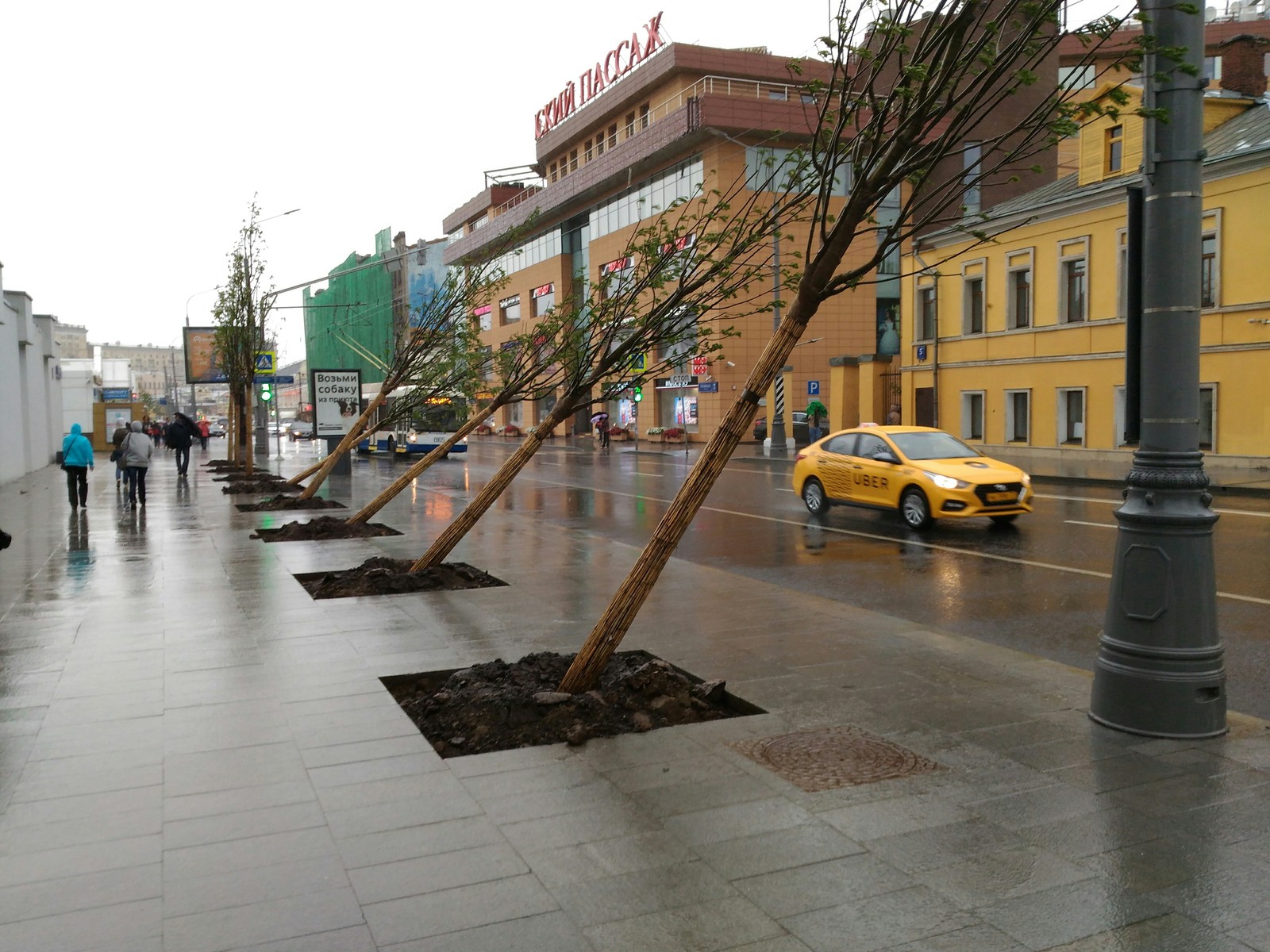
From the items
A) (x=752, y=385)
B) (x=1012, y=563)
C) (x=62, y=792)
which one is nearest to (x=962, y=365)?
(x=1012, y=563)

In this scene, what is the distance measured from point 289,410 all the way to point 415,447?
153 m

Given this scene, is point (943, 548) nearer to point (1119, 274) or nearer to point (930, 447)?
point (930, 447)

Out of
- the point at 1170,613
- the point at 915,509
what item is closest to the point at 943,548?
the point at 915,509

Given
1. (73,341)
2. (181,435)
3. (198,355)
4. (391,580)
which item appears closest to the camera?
(391,580)

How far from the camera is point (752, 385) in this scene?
5934 mm

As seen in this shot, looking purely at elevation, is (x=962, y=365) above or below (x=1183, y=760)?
above

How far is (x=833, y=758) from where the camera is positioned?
5.15 m

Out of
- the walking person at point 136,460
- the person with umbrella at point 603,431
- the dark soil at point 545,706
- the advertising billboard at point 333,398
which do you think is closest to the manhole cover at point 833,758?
the dark soil at point 545,706

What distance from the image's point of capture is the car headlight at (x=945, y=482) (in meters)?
15.2

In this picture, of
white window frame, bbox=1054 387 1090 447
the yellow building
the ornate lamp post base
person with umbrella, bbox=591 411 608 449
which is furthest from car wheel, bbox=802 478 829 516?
person with umbrella, bbox=591 411 608 449

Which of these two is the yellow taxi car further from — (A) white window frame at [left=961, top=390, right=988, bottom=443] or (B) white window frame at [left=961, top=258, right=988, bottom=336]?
(A) white window frame at [left=961, top=390, right=988, bottom=443]

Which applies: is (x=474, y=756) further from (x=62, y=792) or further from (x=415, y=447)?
(x=415, y=447)

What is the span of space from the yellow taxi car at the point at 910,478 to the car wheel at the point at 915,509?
0.01 meters

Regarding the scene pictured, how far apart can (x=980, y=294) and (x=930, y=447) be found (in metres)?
20.4
